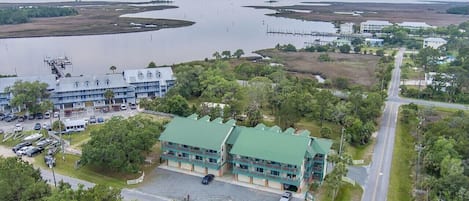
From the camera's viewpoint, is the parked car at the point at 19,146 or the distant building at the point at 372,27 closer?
the parked car at the point at 19,146

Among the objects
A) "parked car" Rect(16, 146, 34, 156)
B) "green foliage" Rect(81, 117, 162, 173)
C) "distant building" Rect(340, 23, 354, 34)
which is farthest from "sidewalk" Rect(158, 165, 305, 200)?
"distant building" Rect(340, 23, 354, 34)

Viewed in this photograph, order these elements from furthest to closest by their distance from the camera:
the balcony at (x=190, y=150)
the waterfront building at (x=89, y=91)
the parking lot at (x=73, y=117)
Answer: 1. the waterfront building at (x=89, y=91)
2. the parking lot at (x=73, y=117)
3. the balcony at (x=190, y=150)

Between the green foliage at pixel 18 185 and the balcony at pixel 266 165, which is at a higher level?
the green foliage at pixel 18 185

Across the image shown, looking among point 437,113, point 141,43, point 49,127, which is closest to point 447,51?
point 437,113

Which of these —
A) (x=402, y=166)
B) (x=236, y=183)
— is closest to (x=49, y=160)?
(x=236, y=183)

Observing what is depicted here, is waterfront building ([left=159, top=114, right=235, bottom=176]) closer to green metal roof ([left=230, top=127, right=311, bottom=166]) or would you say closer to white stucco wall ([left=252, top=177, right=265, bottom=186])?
green metal roof ([left=230, top=127, right=311, bottom=166])

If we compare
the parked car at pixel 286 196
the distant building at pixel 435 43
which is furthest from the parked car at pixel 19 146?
the distant building at pixel 435 43

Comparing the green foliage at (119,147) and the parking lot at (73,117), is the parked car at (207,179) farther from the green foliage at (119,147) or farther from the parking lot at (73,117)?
the parking lot at (73,117)
